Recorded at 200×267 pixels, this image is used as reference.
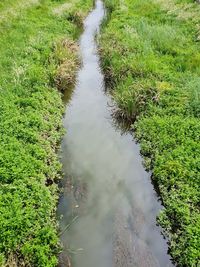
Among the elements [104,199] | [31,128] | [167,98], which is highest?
[167,98]

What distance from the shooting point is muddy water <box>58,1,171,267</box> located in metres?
9.37

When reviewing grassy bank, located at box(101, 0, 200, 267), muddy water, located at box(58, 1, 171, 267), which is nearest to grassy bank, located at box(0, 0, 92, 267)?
muddy water, located at box(58, 1, 171, 267)

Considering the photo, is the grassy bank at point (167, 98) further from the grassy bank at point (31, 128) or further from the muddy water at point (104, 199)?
the grassy bank at point (31, 128)

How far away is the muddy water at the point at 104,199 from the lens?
9367 millimetres

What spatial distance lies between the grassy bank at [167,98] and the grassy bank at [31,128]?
9.15ft

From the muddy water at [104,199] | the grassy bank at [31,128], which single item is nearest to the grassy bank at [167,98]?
the muddy water at [104,199]

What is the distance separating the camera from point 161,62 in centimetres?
1817

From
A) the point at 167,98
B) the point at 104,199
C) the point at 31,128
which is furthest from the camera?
the point at 167,98

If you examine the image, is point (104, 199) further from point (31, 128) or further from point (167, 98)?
point (167, 98)

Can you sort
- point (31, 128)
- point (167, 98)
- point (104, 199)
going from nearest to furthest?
point (104, 199) < point (31, 128) < point (167, 98)

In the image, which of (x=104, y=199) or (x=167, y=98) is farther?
(x=167, y=98)

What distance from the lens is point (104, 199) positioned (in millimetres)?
11180

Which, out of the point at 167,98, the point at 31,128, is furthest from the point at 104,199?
the point at 167,98

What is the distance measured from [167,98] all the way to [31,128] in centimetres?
551
